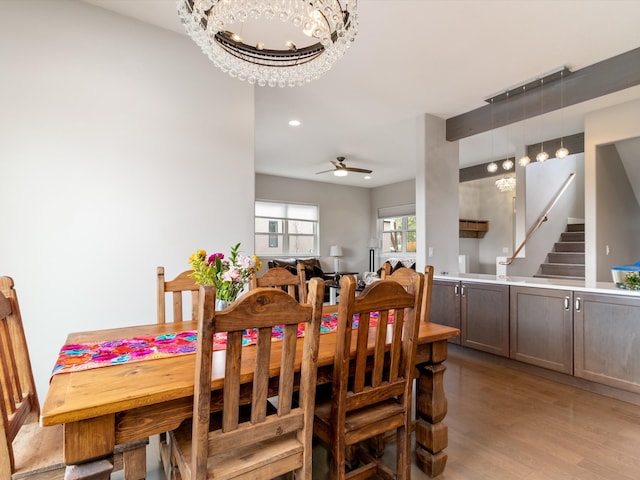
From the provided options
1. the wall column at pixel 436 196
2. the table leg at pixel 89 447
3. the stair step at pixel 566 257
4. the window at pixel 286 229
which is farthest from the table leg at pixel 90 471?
the window at pixel 286 229

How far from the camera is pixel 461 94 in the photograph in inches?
147

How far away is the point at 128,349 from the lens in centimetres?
152

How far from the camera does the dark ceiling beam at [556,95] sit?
2996 millimetres

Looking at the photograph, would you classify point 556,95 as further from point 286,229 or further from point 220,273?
point 286,229

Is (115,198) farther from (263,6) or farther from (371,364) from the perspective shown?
(371,364)

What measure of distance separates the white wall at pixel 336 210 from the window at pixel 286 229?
0.21m

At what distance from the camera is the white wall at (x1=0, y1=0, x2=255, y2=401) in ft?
7.23

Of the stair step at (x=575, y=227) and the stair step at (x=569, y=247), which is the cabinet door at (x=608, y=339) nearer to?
the stair step at (x=569, y=247)

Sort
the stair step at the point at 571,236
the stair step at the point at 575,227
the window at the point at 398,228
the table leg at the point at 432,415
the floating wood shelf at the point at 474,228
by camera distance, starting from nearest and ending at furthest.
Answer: the table leg at the point at 432,415 → the stair step at the point at 571,236 → the stair step at the point at 575,227 → the floating wood shelf at the point at 474,228 → the window at the point at 398,228

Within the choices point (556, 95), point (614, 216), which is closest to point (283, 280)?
point (556, 95)

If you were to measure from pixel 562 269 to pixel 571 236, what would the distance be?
3.91 ft

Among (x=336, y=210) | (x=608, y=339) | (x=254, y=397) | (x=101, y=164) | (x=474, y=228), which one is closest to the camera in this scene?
(x=254, y=397)

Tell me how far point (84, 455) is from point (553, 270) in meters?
6.67

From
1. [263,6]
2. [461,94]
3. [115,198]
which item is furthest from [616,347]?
[115,198]
